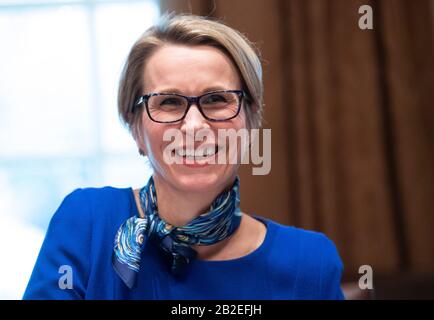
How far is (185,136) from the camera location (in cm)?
79

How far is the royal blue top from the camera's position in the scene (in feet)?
2.65

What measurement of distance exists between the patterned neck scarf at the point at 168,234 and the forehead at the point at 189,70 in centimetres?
18

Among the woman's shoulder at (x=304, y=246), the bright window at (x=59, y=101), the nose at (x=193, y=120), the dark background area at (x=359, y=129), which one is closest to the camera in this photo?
the nose at (x=193, y=120)

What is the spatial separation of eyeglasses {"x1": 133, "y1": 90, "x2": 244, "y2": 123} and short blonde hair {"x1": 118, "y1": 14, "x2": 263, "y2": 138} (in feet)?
0.16

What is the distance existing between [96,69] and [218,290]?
4.24 ft

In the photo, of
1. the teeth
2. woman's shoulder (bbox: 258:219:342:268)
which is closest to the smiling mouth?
the teeth

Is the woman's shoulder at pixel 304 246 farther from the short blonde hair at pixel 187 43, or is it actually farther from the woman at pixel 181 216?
the short blonde hair at pixel 187 43

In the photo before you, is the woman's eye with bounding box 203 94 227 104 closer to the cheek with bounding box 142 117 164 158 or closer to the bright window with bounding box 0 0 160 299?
the cheek with bounding box 142 117 164 158

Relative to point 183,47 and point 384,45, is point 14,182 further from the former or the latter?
point 384,45

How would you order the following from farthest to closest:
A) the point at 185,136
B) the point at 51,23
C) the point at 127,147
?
1. the point at 51,23
2. the point at 127,147
3. the point at 185,136

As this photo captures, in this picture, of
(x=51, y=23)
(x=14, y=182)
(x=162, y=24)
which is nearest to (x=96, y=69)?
(x=51, y=23)

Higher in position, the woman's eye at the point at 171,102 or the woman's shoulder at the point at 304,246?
the woman's eye at the point at 171,102

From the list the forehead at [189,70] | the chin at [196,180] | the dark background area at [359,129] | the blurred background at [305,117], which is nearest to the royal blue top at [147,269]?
the chin at [196,180]

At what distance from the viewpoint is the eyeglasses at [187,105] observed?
81 cm
